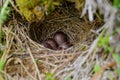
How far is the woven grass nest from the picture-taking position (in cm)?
238

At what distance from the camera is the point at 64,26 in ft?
10.5

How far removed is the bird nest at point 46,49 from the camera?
260 cm

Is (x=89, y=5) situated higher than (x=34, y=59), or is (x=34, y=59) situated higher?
(x=89, y=5)

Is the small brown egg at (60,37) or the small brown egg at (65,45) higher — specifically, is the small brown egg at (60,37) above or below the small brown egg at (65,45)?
above

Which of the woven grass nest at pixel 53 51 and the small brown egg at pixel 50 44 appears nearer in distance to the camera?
the woven grass nest at pixel 53 51

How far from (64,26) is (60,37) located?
0.39 feet

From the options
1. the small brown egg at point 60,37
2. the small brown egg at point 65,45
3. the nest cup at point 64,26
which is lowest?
the small brown egg at point 65,45

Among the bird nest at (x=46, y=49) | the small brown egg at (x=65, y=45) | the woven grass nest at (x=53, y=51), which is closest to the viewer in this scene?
the woven grass nest at (x=53, y=51)

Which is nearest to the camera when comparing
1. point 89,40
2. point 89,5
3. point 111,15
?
point 111,15

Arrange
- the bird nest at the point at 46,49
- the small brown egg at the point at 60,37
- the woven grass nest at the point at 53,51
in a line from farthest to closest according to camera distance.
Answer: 1. the small brown egg at the point at 60,37
2. the bird nest at the point at 46,49
3. the woven grass nest at the point at 53,51

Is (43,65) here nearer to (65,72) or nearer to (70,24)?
(65,72)

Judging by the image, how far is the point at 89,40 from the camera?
2842mm

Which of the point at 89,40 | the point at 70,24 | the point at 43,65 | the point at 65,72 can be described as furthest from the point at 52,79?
the point at 70,24

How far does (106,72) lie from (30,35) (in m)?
1.01
